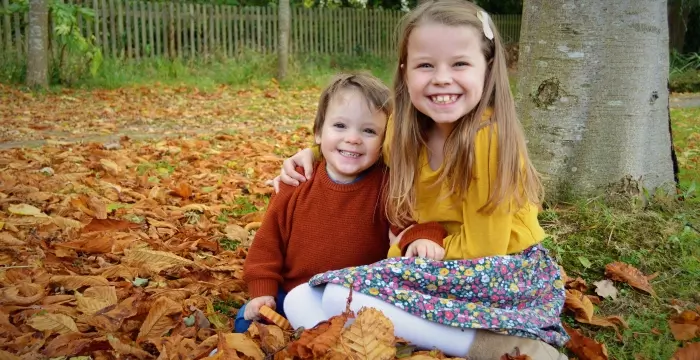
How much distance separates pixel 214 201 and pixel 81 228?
3.03 feet

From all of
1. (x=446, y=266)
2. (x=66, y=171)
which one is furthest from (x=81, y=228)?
(x=446, y=266)

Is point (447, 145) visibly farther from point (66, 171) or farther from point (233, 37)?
point (233, 37)

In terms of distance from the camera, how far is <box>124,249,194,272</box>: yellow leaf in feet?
9.21

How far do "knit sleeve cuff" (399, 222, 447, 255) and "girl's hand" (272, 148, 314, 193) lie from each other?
0.50 metres

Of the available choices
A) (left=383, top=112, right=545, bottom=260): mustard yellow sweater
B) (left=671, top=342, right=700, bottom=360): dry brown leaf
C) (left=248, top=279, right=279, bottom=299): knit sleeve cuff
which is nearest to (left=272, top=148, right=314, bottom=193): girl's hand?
(left=248, top=279, right=279, bottom=299): knit sleeve cuff

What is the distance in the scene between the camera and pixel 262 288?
2430 mm

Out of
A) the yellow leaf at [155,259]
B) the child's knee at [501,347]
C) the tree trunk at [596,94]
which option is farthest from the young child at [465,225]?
the tree trunk at [596,94]

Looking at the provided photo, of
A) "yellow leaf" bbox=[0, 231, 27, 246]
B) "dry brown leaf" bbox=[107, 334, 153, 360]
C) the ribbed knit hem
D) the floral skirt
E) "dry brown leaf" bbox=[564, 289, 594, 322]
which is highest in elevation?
the ribbed knit hem

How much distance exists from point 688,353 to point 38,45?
996 cm

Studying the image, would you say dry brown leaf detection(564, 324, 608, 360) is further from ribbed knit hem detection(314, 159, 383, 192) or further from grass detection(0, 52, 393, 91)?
grass detection(0, 52, 393, 91)

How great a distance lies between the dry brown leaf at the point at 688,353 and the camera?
7.13 ft

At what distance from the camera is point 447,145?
2.21m

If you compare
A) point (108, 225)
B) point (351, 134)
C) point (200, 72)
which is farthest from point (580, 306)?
point (200, 72)

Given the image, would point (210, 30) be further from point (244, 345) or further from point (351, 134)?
point (244, 345)
